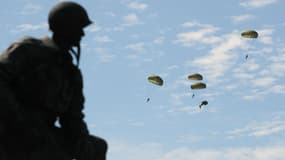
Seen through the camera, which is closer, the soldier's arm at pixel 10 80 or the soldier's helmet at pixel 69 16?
the soldier's arm at pixel 10 80

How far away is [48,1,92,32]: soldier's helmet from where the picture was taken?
18.7 m

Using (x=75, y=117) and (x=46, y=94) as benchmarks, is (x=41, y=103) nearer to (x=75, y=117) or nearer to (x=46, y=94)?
(x=46, y=94)

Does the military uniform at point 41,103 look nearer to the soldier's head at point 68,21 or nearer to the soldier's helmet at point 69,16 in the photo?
the soldier's head at point 68,21

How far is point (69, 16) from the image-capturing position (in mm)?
18734

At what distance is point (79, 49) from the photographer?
19.2 m

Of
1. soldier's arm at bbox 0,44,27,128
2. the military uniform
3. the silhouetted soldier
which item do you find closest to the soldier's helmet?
the silhouetted soldier

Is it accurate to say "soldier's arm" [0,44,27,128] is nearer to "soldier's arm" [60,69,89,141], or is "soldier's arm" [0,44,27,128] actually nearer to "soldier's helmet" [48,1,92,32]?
"soldier's helmet" [48,1,92,32]

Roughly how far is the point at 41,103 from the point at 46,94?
0.19m

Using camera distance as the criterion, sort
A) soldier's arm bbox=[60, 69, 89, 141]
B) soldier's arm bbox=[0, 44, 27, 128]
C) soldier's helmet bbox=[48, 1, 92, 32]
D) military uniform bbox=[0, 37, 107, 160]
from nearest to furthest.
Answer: soldier's arm bbox=[0, 44, 27, 128]
military uniform bbox=[0, 37, 107, 160]
soldier's helmet bbox=[48, 1, 92, 32]
soldier's arm bbox=[60, 69, 89, 141]

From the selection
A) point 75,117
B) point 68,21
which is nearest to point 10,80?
point 68,21

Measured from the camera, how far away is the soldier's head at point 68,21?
18734 millimetres

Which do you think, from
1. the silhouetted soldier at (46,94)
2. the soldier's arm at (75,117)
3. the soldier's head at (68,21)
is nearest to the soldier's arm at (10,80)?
the silhouetted soldier at (46,94)

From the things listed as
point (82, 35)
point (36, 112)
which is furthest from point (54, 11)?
point (36, 112)

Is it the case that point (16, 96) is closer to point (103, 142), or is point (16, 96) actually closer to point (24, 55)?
point (24, 55)
